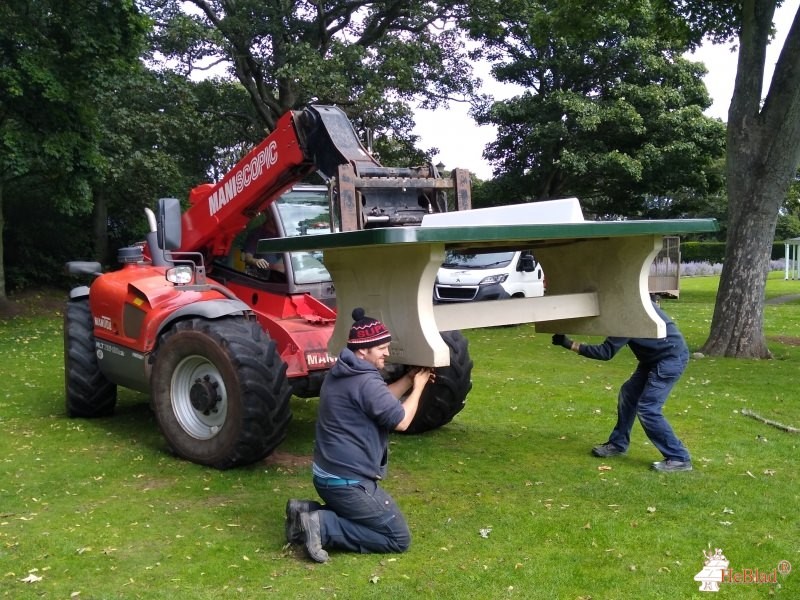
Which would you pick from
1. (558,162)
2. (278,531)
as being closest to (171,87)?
(558,162)

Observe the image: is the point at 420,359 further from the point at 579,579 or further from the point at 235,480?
the point at 235,480

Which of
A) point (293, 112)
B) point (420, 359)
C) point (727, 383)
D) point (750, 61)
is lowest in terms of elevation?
point (727, 383)

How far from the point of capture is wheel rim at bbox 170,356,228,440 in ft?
19.9

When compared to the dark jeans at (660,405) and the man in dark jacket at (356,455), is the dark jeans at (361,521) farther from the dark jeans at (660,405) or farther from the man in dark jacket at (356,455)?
the dark jeans at (660,405)

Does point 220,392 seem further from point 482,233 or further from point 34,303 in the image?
point 34,303

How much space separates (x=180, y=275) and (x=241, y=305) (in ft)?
2.75

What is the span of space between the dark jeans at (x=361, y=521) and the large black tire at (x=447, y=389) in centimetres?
255

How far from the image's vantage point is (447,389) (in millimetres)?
7160

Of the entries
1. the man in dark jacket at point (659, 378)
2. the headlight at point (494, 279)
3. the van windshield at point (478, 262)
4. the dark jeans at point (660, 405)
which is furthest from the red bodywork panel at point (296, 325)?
the van windshield at point (478, 262)

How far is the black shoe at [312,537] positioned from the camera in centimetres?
441

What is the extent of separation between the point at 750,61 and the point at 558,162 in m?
7.95

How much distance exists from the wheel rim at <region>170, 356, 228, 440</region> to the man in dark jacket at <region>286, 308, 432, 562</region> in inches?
64.8

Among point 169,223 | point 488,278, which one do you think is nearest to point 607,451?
point 169,223

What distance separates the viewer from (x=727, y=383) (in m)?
9.98
